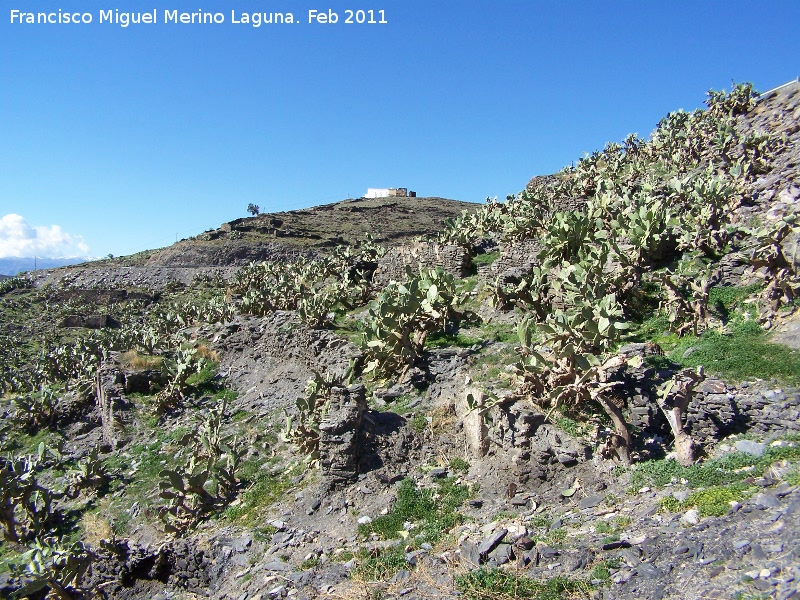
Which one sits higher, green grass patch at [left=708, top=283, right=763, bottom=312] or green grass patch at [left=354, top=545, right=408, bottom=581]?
green grass patch at [left=708, top=283, right=763, bottom=312]

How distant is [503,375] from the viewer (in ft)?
28.3

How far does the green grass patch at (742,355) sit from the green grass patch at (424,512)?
390 cm

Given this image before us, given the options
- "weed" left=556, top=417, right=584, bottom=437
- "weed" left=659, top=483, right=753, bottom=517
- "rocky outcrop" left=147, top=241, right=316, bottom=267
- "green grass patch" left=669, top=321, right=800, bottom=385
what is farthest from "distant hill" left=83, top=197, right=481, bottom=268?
"weed" left=659, top=483, right=753, bottom=517

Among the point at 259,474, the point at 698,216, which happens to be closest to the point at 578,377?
the point at 259,474

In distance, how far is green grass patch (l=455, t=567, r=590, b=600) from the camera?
465 centimetres

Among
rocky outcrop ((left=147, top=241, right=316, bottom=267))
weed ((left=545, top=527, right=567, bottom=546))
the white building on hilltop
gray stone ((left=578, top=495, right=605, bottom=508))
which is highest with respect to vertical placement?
the white building on hilltop

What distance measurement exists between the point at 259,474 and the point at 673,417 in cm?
593

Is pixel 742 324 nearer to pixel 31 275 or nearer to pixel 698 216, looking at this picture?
pixel 698 216

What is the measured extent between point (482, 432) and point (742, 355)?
12.4 feet

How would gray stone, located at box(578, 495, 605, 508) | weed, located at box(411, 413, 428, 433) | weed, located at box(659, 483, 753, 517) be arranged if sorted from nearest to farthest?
Answer: weed, located at box(659, 483, 753, 517), gray stone, located at box(578, 495, 605, 508), weed, located at box(411, 413, 428, 433)

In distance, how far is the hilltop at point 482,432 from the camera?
540cm

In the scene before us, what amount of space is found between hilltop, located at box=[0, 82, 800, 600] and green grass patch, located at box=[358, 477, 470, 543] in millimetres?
29

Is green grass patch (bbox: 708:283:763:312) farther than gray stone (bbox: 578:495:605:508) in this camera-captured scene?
Yes

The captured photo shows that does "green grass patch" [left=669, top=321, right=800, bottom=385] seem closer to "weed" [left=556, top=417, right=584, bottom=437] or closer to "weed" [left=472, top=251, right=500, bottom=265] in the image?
"weed" [left=556, top=417, right=584, bottom=437]
